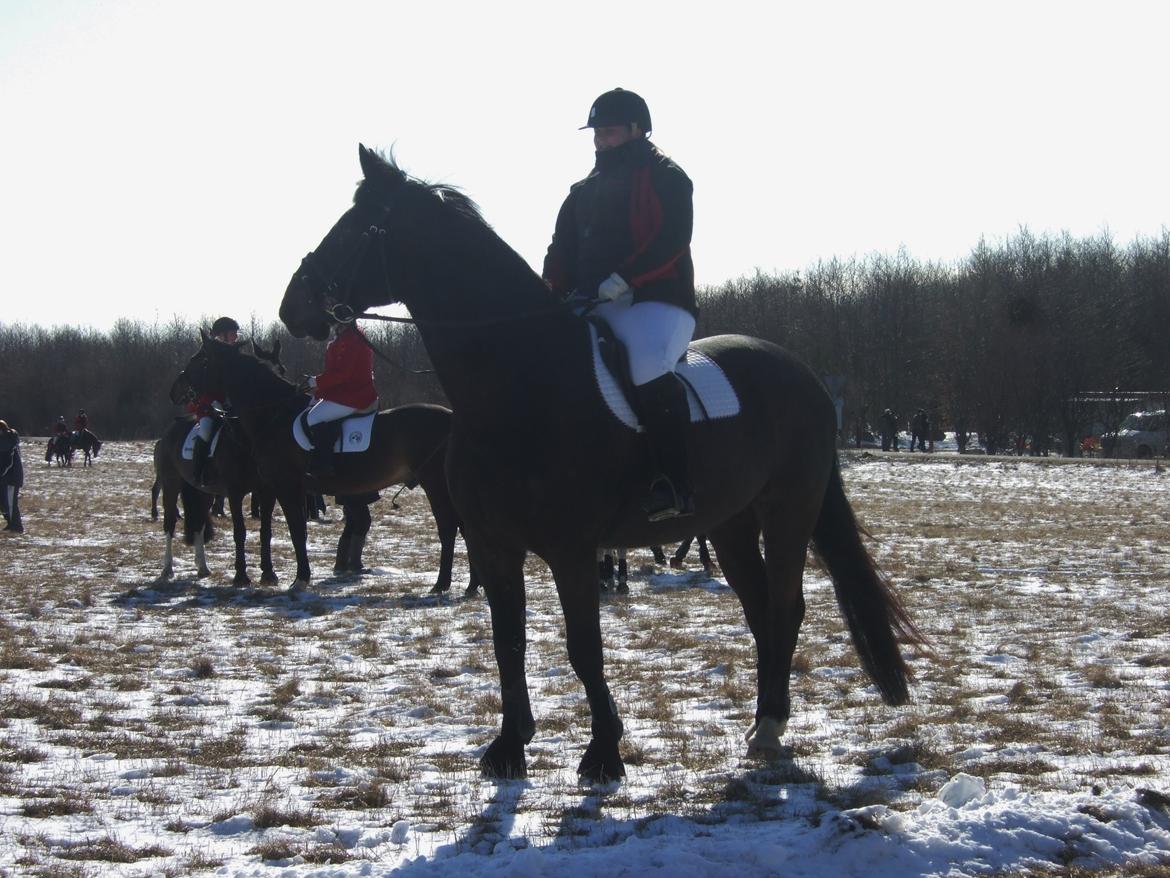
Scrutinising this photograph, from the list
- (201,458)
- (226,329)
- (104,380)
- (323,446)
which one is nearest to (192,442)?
(201,458)

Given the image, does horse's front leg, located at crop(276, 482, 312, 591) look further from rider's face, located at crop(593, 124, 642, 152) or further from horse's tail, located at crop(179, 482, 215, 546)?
rider's face, located at crop(593, 124, 642, 152)

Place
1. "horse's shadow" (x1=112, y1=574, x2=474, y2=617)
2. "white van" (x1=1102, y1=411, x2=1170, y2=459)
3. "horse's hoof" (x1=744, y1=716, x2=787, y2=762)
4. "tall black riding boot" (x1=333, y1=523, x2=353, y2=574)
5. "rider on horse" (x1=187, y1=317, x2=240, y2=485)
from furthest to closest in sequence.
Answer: "white van" (x1=1102, y1=411, x2=1170, y2=459)
"tall black riding boot" (x1=333, y1=523, x2=353, y2=574)
"rider on horse" (x1=187, y1=317, x2=240, y2=485)
"horse's shadow" (x1=112, y1=574, x2=474, y2=617)
"horse's hoof" (x1=744, y1=716, x2=787, y2=762)

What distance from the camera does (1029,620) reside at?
10.4 metres

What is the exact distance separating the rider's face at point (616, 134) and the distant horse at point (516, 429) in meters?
0.79

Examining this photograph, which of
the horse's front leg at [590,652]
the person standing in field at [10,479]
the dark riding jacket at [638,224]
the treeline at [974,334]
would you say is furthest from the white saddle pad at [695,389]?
the treeline at [974,334]

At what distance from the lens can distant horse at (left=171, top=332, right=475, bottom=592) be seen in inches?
567

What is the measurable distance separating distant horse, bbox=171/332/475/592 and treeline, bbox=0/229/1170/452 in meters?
32.6

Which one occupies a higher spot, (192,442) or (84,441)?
(84,441)

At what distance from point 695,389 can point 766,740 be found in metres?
1.85

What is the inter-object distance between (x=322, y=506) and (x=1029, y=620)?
16.8m

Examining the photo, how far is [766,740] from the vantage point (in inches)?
248

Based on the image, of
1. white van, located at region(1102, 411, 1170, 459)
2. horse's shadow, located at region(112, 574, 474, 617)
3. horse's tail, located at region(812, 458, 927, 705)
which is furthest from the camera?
white van, located at region(1102, 411, 1170, 459)

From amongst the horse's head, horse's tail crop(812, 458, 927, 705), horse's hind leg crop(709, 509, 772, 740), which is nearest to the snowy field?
horse's tail crop(812, 458, 927, 705)

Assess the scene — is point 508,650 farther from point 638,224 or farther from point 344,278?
point 638,224
